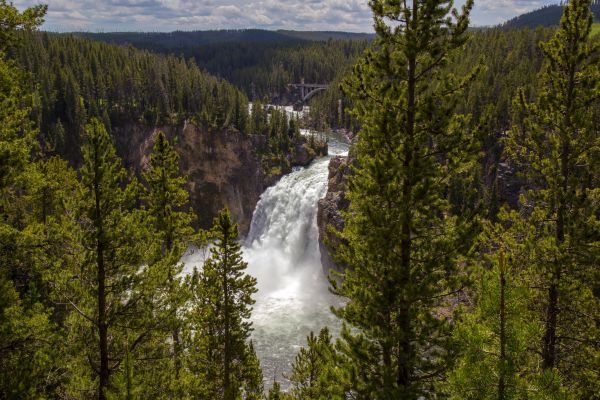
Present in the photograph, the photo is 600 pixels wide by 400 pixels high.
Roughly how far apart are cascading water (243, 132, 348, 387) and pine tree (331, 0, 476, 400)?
2505 cm

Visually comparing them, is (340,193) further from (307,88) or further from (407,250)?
(307,88)

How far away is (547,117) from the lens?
47.1 ft

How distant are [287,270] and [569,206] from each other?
45977 millimetres

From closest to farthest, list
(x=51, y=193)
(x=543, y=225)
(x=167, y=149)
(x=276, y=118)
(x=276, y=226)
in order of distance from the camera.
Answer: (x=543, y=225) < (x=167, y=149) < (x=51, y=193) < (x=276, y=226) < (x=276, y=118)

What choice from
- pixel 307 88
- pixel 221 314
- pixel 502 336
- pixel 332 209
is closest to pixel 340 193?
pixel 332 209

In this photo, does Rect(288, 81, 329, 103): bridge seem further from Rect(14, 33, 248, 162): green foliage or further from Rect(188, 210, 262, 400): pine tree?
Rect(188, 210, 262, 400): pine tree

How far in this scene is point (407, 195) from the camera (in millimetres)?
11844

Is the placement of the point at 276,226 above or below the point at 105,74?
below

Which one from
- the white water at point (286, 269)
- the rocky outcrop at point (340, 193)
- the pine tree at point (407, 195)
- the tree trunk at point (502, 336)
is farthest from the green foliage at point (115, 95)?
the tree trunk at point (502, 336)

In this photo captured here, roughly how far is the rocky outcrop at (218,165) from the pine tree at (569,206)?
62079mm

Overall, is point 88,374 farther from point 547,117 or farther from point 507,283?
point 547,117

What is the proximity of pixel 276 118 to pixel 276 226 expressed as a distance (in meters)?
32.9

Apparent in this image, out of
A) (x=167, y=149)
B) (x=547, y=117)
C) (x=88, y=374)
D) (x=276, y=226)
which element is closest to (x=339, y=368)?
(x=88, y=374)

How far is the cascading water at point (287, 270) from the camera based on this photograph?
41125 millimetres
